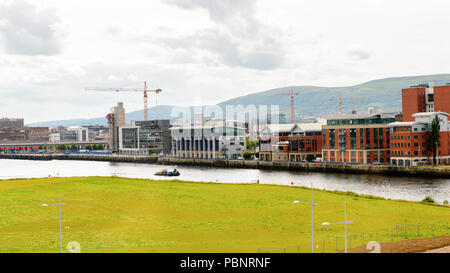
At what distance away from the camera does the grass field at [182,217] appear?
41406mm

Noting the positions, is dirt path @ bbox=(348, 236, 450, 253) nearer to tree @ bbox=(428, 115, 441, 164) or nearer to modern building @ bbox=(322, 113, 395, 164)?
tree @ bbox=(428, 115, 441, 164)

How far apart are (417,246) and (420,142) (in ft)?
305

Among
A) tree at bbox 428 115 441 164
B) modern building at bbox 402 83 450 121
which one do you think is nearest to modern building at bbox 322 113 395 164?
modern building at bbox 402 83 450 121

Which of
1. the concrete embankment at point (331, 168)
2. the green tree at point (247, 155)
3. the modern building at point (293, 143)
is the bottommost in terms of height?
the concrete embankment at point (331, 168)

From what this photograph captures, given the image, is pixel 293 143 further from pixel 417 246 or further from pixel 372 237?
pixel 417 246

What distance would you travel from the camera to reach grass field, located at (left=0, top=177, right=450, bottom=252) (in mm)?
41406

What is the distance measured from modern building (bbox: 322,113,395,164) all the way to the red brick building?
14948 mm

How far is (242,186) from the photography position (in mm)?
80812

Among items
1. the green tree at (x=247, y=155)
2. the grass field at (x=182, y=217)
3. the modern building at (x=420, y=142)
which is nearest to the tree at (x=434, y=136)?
the modern building at (x=420, y=142)

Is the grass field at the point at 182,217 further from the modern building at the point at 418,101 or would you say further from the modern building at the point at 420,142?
the modern building at the point at 418,101

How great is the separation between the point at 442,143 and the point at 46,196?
97.2 m
